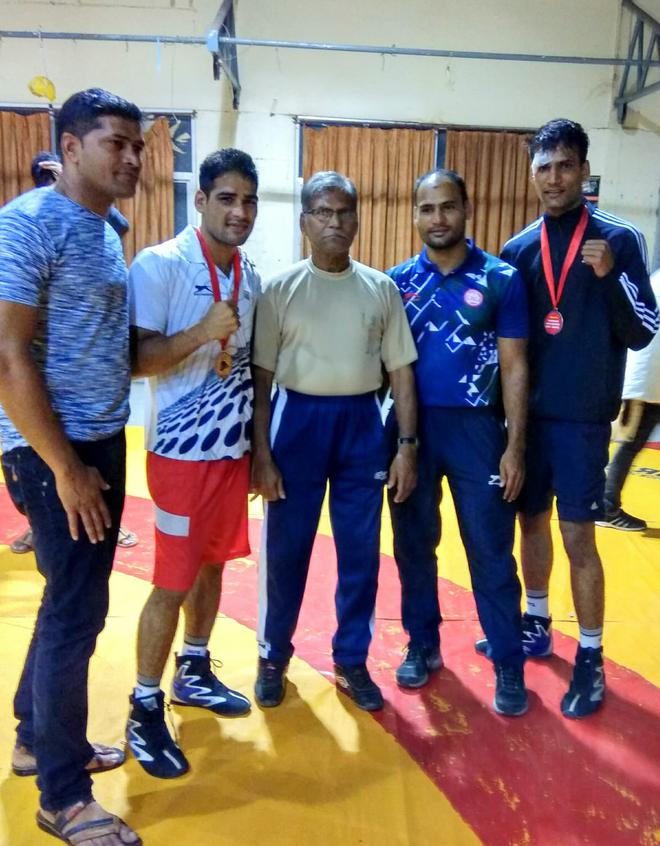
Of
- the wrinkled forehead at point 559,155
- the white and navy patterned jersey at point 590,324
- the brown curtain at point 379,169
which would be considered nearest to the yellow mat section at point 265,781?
the white and navy patterned jersey at point 590,324

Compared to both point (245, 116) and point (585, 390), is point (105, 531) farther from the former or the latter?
point (245, 116)

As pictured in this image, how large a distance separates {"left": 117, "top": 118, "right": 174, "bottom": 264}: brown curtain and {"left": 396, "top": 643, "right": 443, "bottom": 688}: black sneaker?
6.31m

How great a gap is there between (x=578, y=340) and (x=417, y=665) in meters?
1.26

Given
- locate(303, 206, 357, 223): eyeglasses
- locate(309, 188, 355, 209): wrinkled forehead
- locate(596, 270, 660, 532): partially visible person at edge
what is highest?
locate(309, 188, 355, 209): wrinkled forehead

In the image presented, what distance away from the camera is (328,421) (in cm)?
218

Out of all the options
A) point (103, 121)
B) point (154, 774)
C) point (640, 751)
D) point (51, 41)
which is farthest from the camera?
point (51, 41)

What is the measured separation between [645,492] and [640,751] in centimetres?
297

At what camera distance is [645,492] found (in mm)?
4730

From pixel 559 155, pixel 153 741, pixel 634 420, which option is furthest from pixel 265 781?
pixel 634 420

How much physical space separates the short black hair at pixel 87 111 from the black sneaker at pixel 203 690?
64.7 inches

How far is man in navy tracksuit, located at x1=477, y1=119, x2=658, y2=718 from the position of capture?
87.6 inches

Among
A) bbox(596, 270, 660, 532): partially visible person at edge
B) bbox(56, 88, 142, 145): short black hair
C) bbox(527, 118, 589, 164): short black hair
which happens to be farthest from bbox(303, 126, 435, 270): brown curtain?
bbox(56, 88, 142, 145): short black hair

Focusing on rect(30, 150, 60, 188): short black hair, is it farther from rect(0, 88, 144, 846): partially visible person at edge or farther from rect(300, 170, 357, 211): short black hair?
rect(0, 88, 144, 846): partially visible person at edge

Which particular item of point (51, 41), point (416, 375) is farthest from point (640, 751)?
point (51, 41)
